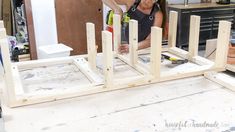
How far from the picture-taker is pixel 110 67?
3.73 feet

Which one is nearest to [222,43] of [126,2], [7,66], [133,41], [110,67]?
[133,41]

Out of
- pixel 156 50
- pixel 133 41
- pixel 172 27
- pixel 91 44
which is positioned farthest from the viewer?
pixel 172 27

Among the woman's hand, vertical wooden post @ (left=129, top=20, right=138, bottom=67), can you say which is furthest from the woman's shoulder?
vertical wooden post @ (left=129, top=20, right=138, bottom=67)

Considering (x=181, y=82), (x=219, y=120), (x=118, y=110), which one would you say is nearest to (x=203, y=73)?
(x=181, y=82)

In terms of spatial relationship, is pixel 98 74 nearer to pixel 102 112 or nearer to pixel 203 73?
pixel 102 112

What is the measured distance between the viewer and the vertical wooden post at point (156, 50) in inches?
47.9

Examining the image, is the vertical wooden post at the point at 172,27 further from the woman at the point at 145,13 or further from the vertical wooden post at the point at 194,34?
the woman at the point at 145,13

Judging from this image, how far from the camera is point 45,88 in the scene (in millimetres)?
1205

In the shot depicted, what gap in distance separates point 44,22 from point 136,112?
2385 mm

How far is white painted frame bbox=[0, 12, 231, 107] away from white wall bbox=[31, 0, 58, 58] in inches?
65.2

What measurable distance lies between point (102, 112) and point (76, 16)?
2.47 metres

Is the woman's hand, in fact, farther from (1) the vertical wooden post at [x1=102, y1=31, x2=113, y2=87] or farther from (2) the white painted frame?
(1) the vertical wooden post at [x1=102, y1=31, x2=113, y2=87]

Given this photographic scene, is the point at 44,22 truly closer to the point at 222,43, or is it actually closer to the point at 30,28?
the point at 30,28

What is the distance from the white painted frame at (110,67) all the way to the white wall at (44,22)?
1657 mm
